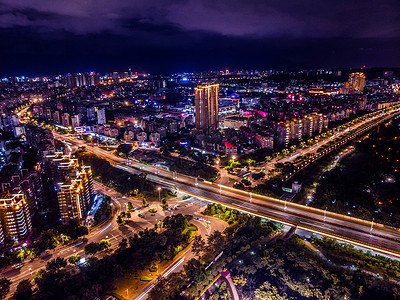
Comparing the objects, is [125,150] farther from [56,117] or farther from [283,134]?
[56,117]

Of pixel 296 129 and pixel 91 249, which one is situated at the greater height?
pixel 296 129

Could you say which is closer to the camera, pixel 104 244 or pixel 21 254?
pixel 21 254

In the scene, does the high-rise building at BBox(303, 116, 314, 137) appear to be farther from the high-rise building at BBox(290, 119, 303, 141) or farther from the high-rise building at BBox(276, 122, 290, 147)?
the high-rise building at BBox(276, 122, 290, 147)

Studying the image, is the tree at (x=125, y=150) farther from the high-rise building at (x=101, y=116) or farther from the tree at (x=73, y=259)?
the high-rise building at (x=101, y=116)

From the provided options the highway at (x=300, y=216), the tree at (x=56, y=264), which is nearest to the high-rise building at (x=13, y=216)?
the tree at (x=56, y=264)

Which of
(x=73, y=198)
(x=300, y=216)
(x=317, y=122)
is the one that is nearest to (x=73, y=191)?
(x=73, y=198)

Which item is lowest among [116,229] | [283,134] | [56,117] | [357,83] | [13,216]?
[116,229]

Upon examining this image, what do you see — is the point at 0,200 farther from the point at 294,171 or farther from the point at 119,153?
the point at 294,171

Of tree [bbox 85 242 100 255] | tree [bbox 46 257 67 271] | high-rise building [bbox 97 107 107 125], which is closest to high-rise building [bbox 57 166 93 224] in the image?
tree [bbox 85 242 100 255]
